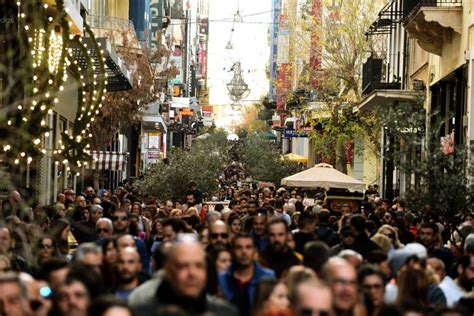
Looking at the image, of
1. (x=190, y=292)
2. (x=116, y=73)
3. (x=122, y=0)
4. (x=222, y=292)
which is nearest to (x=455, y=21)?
(x=116, y=73)

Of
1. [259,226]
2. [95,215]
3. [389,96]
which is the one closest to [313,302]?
[259,226]

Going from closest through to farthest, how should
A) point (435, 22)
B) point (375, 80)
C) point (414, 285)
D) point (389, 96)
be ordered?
1. point (414, 285)
2. point (435, 22)
3. point (389, 96)
4. point (375, 80)

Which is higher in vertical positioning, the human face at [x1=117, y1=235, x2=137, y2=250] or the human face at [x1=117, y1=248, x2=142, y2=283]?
the human face at [x1=117, y1=235, x2=137, y2=250]

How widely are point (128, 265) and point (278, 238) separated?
100 inches

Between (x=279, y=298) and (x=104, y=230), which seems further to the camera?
(x=104, y=230)

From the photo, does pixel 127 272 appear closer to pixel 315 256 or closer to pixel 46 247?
pixel 315 256

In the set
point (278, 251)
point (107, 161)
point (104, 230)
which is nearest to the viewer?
point (278, 251)

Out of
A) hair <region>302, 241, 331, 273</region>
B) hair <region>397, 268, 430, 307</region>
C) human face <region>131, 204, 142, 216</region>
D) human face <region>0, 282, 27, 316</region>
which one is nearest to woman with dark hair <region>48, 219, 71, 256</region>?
hair <region>302, 241, 331, 273</region>

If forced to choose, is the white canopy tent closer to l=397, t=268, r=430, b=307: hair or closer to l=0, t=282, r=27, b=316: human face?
l=397, t=268, r=430, b=307: hair

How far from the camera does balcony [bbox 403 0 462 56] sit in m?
31.3

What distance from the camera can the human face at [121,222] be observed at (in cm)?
1759

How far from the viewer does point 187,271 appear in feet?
27.0

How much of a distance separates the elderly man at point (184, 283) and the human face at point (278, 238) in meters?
4.77

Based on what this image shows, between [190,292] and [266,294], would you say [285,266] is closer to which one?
[266,294]
